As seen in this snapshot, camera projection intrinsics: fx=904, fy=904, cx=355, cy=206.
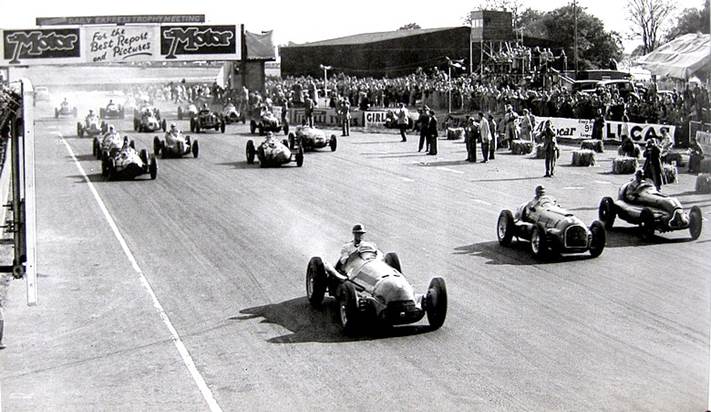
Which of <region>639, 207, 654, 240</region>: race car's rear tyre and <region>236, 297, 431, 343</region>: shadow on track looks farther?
<region>639, 207, 654, 240</region>: race car's rear tyre

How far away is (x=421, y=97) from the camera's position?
44.2 metres

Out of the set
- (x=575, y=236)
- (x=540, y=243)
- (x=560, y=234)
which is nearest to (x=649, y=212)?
(x=575, y=236)

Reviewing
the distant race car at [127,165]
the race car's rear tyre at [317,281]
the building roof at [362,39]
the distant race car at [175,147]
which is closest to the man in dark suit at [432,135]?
the distant race car at [175,147]

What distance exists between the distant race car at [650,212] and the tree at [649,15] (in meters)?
3.88

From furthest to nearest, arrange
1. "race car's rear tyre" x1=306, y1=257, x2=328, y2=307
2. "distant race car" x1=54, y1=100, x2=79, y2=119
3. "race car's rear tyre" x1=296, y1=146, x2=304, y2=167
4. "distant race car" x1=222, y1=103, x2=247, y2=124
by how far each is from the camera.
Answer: "distant race car" x1=222, y1=103, x2=247, y2=124, "distant race car" x1=54, y1=100, x2=79, y2=119, "race car's rear tyre" x1=296, y1=146, x2=304, y2=167, "race car's rear tyre" x1=306, y1=257, x2=328, y2=307

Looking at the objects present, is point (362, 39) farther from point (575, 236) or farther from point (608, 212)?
point (575, 236)

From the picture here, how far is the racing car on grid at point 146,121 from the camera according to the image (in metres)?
37.5

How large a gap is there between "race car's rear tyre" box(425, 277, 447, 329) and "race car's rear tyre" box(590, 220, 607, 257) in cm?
472

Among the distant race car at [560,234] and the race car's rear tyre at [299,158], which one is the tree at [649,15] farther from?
the race car's rear tyre at [299,158]

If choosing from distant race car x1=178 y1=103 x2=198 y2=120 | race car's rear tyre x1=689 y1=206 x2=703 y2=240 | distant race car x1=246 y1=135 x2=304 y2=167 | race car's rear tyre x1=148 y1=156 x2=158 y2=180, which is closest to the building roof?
distant race car x1=178 y1=103 x2=198 y2=120

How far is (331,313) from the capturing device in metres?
11.6

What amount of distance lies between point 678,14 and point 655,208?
4.08m

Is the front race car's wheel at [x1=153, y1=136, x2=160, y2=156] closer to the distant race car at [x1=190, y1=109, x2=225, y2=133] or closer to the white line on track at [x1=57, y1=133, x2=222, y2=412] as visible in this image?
the distant race car at [x1=190, y1=109, x2=225, y2=133]

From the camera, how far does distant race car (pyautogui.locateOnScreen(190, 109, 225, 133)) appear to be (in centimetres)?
3781
